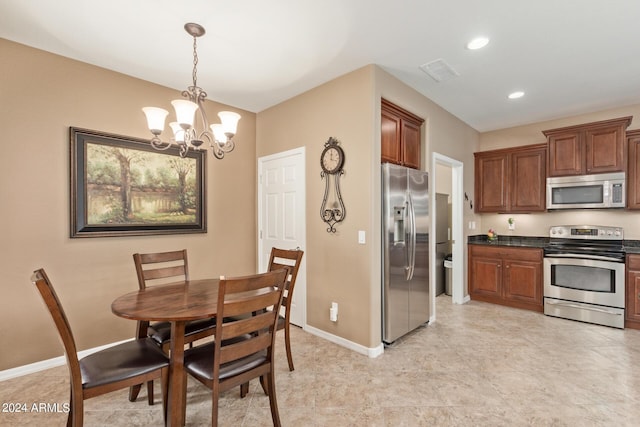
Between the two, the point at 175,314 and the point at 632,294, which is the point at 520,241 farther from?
the point at 175,314

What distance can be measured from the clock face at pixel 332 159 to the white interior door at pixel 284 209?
0.37m

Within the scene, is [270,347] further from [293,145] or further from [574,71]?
[574,71]

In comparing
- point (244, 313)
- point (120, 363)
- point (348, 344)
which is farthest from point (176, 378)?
point (348, 344)

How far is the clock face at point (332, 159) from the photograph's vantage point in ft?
10.0

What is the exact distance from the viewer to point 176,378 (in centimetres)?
170

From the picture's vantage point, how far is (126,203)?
9.94 ft

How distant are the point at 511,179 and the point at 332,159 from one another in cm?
327

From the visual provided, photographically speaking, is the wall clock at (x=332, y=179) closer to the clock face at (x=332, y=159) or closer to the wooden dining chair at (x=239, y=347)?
the clock face at (x=332, y=159)

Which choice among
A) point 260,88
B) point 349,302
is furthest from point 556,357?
point 260,88

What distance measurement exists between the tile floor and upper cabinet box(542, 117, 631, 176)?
2106 millimetres

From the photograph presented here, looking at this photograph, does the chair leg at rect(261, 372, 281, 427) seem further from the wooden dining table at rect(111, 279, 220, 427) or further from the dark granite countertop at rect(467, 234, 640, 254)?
the dark granite countertop at rect(467, 234, 640, 254)

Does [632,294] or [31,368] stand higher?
[632,294]

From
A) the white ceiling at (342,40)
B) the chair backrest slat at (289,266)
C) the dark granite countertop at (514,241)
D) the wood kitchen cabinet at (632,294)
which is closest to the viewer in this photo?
the white ceiling at (342,40)

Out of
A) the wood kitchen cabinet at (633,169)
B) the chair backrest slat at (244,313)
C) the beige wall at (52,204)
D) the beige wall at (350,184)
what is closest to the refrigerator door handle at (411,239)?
the beige wall at (350,184)
